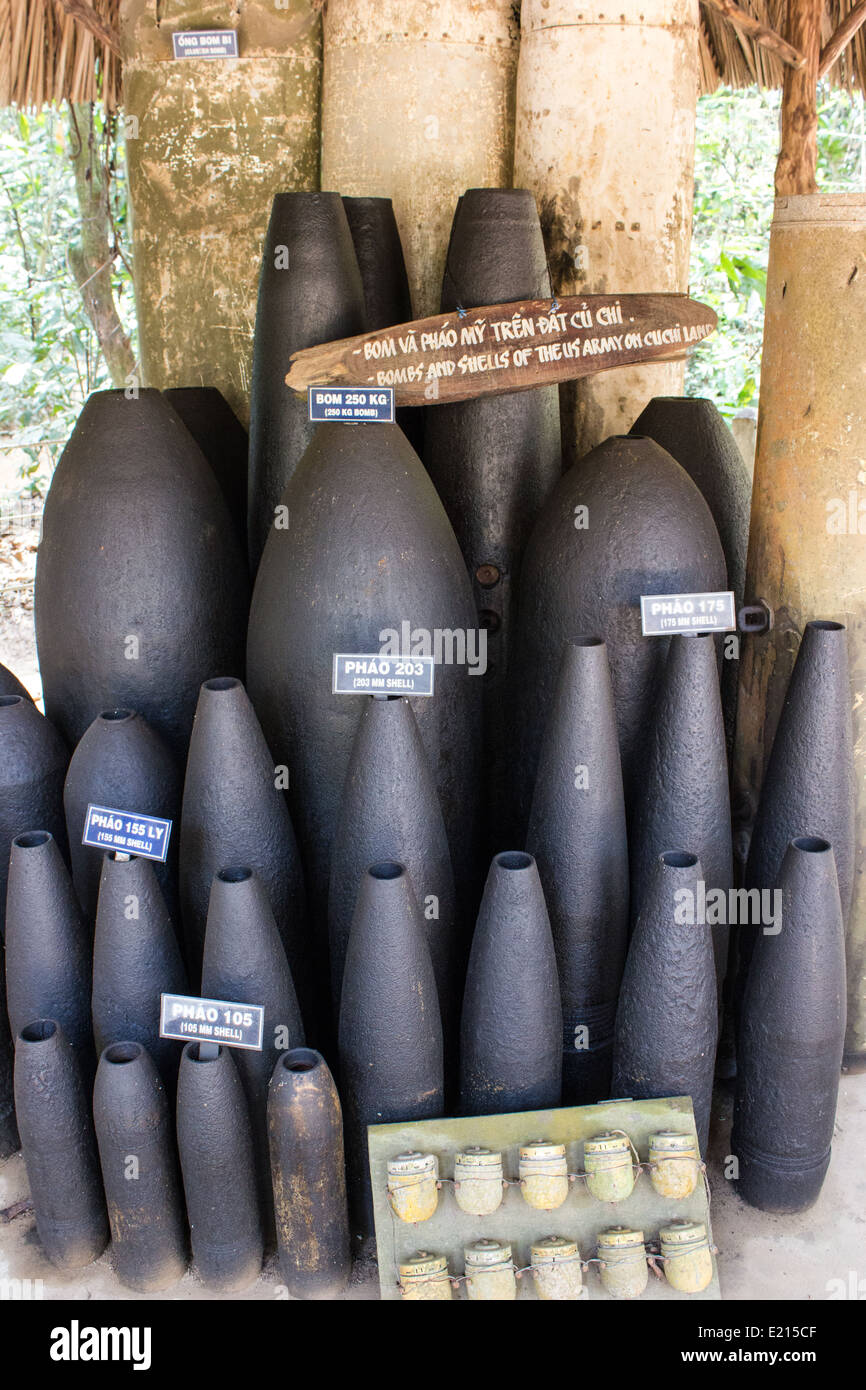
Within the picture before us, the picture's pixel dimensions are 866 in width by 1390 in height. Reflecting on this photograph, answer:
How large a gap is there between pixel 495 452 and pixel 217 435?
0.73 meters

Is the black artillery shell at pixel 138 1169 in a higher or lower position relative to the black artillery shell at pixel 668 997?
lower

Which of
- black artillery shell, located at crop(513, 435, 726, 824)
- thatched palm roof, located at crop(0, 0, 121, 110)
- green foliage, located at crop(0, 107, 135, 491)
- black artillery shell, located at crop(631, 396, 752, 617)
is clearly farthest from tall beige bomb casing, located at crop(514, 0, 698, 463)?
green foliage, located at crop(0, 107, 135, 491)

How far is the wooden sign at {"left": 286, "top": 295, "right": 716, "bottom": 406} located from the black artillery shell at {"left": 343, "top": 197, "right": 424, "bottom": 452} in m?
0.31

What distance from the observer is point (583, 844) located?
1.81 meters

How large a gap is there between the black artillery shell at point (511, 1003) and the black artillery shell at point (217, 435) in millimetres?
1309

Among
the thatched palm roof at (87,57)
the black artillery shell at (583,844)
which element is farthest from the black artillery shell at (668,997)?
the thatched palm roof at (87,57)

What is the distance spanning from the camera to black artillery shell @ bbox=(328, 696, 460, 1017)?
5.65 ft

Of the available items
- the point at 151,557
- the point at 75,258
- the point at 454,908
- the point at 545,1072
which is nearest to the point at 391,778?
the point at 454,908

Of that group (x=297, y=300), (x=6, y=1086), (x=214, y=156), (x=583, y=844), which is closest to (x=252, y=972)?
(x=583, y=844)

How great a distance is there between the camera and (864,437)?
1991mm

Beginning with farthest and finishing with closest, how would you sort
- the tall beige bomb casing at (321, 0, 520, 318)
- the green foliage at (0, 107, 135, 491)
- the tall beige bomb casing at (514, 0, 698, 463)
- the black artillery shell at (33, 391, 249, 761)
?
the green foliage at (0, 107, 135, 491), the tall beige bomb casing at (321, 0, 520, 318), the tall beige bomb casing at (514, 0, 698, 463), the black artillery shell at (33, 391, 249, 761)

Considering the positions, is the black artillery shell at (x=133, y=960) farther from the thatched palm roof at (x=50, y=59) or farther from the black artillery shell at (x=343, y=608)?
the thatched palm roof at (x=50, y=59)

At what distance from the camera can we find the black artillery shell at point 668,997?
5.30 feet

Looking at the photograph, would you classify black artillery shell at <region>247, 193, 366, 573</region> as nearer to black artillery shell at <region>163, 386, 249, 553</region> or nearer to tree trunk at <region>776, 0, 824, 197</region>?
black artillery shell at <region>163, 386, 249, 553</region>
